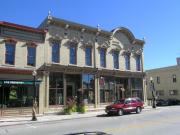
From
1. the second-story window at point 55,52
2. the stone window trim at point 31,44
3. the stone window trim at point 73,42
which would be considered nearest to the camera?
the stone window trim at point 31,44

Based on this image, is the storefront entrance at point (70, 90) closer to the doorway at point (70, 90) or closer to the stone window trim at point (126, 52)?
the doorway at point (70, 90)

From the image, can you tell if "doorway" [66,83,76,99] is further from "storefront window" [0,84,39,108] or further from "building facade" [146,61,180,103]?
"building facade" [146,61,180,103]

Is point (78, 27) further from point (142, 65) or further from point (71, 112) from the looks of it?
point (142, 65)

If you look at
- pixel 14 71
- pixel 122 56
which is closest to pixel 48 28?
pixel 14 71

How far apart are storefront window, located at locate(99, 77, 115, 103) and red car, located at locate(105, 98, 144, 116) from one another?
495cm

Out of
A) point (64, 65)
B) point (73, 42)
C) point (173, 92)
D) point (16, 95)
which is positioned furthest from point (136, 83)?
point (173, 92)

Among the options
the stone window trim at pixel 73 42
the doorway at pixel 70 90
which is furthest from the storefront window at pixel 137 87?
the stone window trim at pixel 73 42

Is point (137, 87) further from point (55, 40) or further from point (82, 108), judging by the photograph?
point (55, 40)

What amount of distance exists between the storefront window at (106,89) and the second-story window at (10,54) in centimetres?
1112

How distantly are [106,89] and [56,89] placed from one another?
24.5 ft

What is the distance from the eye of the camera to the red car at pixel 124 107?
25.5 metres

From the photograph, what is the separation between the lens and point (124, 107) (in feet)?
85.8

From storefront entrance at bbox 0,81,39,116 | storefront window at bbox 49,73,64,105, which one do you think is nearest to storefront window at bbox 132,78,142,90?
storefront window at bbox 49,73,64,105

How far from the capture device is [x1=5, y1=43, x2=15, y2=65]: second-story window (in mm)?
24016
